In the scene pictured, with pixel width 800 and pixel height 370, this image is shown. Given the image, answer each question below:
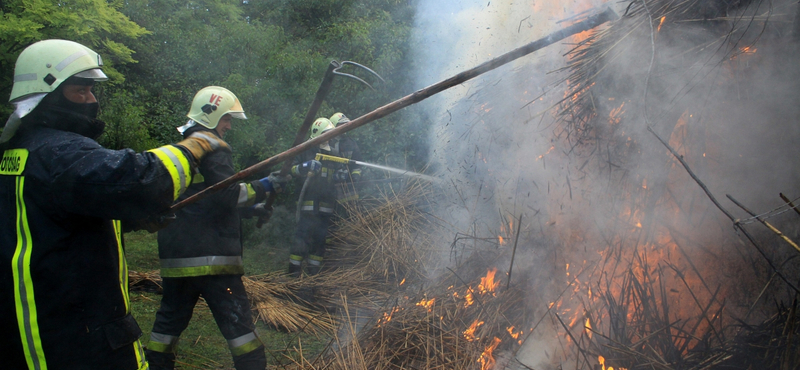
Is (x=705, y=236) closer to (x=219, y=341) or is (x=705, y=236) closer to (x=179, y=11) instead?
(x=219, y=341)

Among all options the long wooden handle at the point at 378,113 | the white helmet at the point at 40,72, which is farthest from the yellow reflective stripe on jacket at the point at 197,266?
the white helmet at the point at 40,72

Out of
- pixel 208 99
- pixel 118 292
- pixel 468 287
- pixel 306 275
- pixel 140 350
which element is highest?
pixel 208 99

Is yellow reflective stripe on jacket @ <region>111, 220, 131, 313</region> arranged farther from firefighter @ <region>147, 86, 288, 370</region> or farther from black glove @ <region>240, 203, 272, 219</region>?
black glove @ <region>240, 203, 272, 219</region>

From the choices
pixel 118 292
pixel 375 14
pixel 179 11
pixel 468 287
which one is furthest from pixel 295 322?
pixel 179 11

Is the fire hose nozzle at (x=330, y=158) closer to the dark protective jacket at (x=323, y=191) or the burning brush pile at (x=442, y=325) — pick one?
the dark protective jacket at (x=323, y=191)

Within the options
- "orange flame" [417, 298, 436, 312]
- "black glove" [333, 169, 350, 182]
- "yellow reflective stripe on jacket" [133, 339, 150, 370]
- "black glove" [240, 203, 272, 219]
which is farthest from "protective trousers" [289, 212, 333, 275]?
"yellow reflective stripe on jacket" [133, 339, 150, 370]

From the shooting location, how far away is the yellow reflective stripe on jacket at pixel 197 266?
3.25 m

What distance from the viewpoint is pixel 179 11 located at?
1641 centimetres

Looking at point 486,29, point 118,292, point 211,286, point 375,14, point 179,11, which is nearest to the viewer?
point 118,292

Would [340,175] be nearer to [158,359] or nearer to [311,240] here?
[311,240]

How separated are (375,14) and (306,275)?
6.59 m

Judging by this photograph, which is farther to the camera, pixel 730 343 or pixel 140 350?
pixel 730 343

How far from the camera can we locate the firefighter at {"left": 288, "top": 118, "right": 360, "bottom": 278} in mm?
6426

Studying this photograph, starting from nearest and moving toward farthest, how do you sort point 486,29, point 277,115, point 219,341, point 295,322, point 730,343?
1. point 730,343
2. point 219,341
3. point 295,322
4. point 486,29
5. point 277,115
